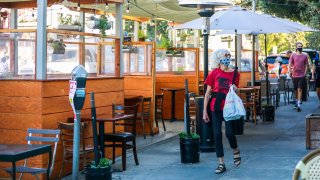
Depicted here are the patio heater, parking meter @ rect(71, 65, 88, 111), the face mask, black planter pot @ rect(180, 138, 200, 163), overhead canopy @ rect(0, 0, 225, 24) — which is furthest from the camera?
overhead canopy @ rect(0, 0, 225, 24)

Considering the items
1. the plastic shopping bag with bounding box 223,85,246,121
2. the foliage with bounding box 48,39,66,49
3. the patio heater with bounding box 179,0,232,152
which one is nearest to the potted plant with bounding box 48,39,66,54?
the foliage with bounding box 48,39,66,49

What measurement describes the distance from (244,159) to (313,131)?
4.37ft

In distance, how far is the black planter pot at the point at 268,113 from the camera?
1385cm

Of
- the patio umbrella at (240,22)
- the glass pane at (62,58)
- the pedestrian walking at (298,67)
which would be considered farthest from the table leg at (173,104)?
the glass pane at (62,58)

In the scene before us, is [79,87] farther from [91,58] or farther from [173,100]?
[173,100]

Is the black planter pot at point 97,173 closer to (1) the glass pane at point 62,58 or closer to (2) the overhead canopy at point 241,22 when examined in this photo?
(1) the glass pane at point 62,58

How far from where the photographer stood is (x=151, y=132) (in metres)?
12.1

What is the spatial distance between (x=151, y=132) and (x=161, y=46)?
3001 mm

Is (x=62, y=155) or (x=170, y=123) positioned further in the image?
(x=170, y=123)

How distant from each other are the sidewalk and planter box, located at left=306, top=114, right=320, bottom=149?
0.18m

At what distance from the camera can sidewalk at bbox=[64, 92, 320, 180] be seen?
26.2 ft

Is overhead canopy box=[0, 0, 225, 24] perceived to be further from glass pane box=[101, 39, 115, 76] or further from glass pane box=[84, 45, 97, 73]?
glass pane box=[84, 45, 97, 73]

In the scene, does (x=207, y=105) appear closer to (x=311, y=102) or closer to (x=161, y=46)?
(x=161, y=46)

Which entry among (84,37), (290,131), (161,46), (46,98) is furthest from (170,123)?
(46,98)
